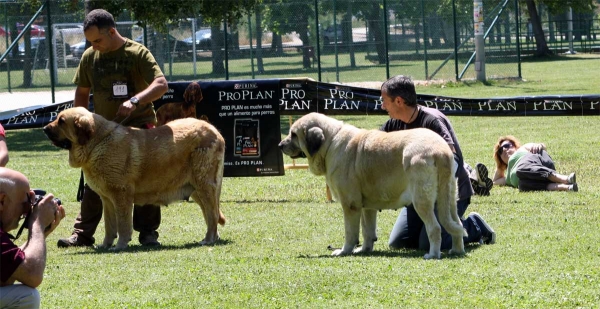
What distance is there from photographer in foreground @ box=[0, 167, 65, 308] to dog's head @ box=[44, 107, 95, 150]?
4.06 metres

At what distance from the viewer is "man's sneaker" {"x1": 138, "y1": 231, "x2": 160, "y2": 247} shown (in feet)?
32.0

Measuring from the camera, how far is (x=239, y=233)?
1014cm

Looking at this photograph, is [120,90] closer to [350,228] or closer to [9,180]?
[350,228]

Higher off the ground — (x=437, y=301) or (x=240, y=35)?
(x=240, y=35)

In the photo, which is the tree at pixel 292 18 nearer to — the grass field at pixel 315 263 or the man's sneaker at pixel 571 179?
the grass field at pixel 315 263

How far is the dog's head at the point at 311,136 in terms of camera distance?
8664 millimetres

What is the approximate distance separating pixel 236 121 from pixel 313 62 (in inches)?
685

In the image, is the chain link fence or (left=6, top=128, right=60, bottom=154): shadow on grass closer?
(left=6, top=128, right=60, bottom=154): shadow on grass

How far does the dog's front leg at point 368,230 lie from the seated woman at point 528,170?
4.16m

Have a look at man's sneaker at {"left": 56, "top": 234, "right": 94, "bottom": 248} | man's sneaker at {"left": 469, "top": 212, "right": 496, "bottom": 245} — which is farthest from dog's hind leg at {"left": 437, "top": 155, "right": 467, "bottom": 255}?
man's sneaker at {"left": 56, "top": 234, "right": 94, "bottom": 248}

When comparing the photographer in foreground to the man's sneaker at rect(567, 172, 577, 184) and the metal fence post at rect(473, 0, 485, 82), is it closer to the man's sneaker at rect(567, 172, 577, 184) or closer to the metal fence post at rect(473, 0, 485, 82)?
the man's sneaker at rect(567, 172, 577, 184)

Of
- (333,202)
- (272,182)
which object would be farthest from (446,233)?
(272,182)

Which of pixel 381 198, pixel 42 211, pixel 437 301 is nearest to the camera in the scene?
pixel 42 211

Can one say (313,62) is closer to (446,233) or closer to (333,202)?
(333,202)
